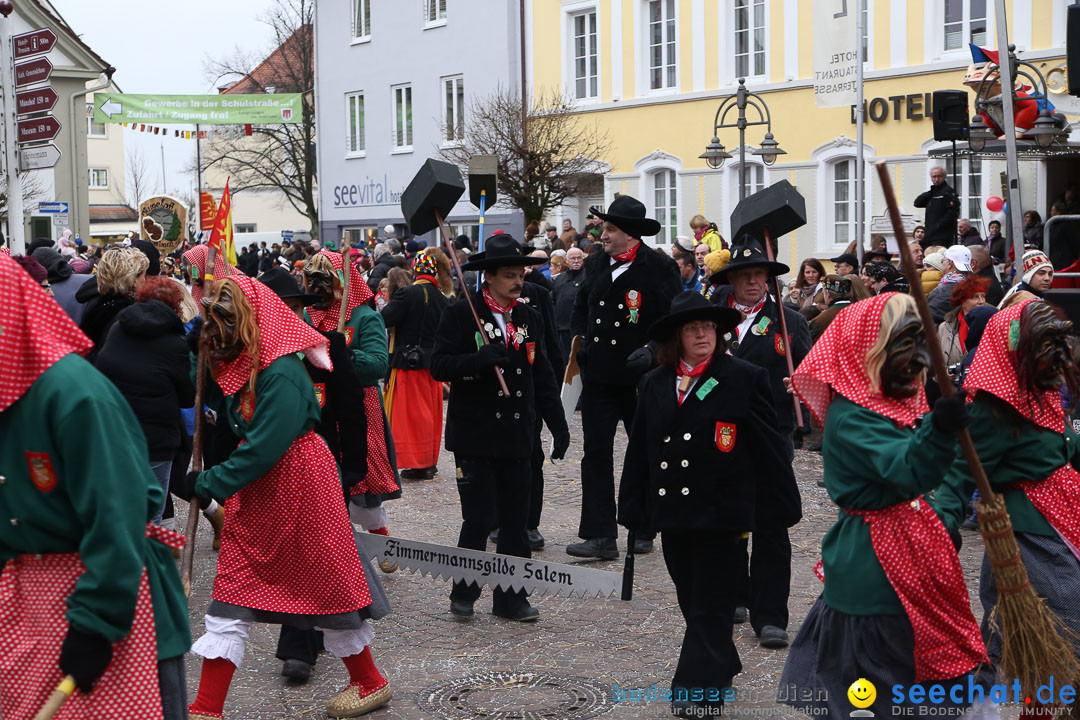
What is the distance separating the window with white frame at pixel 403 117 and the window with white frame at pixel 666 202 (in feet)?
30.0

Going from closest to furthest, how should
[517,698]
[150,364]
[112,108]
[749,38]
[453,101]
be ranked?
[517,698] < [150,364] < [749,38] < [453,101] < [112,108]

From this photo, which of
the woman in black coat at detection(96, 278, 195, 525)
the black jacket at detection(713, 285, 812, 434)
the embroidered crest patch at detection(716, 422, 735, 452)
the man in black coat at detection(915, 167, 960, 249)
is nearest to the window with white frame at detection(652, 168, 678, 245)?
the man in black coat at detection(915, 167, 960, 249)

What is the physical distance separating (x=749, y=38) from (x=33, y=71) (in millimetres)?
14806

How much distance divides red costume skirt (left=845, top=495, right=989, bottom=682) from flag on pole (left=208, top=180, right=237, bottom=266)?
3135 millimetres

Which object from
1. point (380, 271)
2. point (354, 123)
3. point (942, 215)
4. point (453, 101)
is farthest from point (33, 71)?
point (354, 123)

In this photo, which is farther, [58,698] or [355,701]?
[355,701]

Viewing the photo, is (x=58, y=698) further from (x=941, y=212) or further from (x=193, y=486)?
(x=941, y=212)

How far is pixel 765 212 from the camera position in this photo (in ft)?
23.5

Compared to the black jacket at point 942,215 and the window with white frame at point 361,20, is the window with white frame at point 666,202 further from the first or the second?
the window with white frame at point 361,20

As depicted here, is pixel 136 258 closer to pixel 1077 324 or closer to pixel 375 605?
pixel 375 605

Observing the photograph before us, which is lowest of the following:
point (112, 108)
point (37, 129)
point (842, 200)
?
point (842, 200)

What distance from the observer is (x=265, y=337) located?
16.2ft

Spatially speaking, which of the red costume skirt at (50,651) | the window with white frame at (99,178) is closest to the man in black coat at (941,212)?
the red costume skirt at (50,651)

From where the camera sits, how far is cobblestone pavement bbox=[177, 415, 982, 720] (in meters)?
5.51
